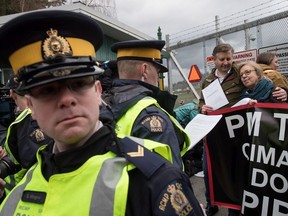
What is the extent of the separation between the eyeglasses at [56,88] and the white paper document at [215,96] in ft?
8.32

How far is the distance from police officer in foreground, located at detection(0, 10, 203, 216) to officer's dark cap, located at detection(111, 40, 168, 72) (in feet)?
4.09

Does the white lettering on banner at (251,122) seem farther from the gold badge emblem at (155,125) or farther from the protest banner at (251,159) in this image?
the gold badge emblem at (155,125)

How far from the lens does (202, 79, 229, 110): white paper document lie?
353 centimetres

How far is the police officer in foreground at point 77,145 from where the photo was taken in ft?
3.35

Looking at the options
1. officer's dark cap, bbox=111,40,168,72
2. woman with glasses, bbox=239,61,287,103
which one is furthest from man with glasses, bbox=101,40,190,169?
woman with glasses, bbox=239,61,287,103

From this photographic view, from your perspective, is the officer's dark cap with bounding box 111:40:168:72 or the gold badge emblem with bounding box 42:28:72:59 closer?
the gold badge emblem with bounding box 42:28:72:59

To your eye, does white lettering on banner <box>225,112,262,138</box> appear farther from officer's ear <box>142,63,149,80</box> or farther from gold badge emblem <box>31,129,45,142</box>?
gold badge emblem <box>31,129,45,142</box>

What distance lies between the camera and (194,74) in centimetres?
834

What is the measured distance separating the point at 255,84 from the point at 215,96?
1.42 feet

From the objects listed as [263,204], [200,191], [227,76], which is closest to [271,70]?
[227,76]

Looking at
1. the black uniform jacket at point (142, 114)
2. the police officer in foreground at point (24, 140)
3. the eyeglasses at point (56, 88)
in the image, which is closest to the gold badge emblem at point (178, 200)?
the eyeglasses at point (56, 88)

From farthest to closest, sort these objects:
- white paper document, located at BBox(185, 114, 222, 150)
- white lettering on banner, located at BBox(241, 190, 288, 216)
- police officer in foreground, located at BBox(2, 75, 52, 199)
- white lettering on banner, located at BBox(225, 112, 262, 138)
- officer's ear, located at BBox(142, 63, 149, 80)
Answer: white lettering on banner, located at BBox(225, 112, 262, 138) < white lettering on banner, located at BBox(241, 190, 288, 216) < white paper document, located at BBox(185, 114, 222, 150) < officer's ear, located at BBox(142, 63, 149, 80) < police officer in foreground, located at BBox(2, 75, 52, 199)

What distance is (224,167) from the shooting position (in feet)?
11.0

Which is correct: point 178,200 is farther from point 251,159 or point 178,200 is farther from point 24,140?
point 251,159
